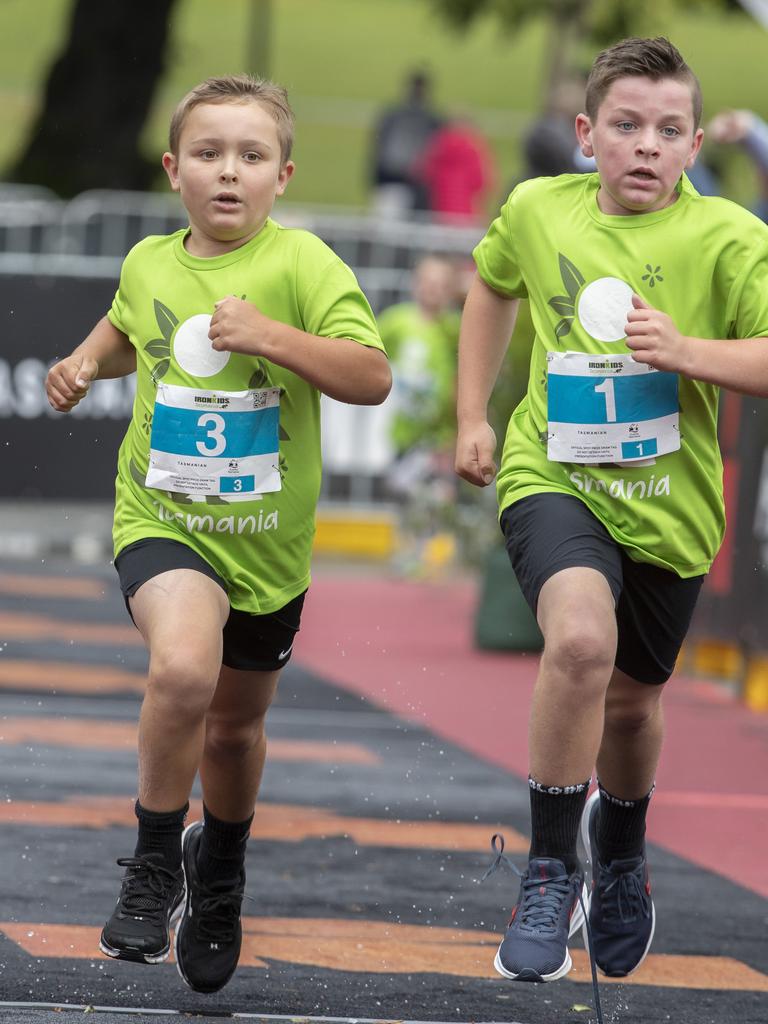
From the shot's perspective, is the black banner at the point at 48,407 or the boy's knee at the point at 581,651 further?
the black banner at the point at 48,407

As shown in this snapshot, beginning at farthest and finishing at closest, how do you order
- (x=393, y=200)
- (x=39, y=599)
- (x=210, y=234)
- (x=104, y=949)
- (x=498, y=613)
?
(x=393, y=200), (x=39, y=599), (x=498, y=613), (x=210, y=234), (x=104, y=949)

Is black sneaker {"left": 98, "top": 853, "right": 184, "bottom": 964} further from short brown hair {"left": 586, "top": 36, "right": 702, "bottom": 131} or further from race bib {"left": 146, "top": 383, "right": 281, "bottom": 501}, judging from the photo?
short brown hair {"left": 586, "top": 36, "right": 702, "bottom": 131}

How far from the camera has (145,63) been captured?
2623 centimetres

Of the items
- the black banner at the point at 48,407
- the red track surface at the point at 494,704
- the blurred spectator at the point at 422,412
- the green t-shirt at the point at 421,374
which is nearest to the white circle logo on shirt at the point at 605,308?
the red track surface at the point at 494,704

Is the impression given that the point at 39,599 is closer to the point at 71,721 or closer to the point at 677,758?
the point at 71,721

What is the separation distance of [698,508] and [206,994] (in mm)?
1600

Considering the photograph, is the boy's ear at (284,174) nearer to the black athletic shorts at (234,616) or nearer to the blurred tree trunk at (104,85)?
the black athletic shorts at (234,616)

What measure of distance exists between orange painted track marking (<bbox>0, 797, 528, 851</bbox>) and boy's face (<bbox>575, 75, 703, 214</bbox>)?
2.75 metres

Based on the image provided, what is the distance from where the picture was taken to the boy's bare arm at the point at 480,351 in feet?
16.6

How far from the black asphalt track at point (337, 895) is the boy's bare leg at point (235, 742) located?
45cm

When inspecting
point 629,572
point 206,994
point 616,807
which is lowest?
point 206,994

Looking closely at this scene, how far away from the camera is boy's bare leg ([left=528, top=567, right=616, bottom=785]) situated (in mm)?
4598

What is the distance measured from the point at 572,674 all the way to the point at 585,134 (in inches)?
50.0

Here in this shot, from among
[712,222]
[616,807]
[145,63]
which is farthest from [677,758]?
[145,63]
